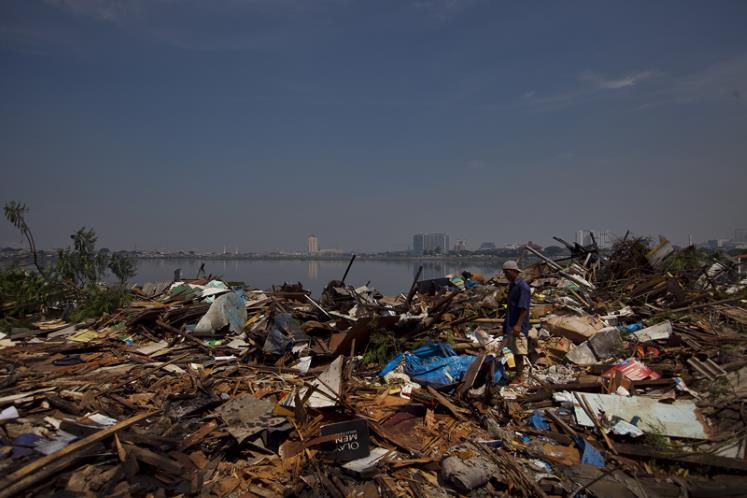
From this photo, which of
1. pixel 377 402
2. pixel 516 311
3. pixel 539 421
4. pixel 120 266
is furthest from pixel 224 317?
pixel 120 266

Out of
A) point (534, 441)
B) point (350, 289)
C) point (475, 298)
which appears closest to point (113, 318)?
point (350, 289)

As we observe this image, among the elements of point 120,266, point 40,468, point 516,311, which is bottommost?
point 40,468

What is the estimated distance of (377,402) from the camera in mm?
5453

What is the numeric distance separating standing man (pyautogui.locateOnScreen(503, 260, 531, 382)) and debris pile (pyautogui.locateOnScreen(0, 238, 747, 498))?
33 centimetres

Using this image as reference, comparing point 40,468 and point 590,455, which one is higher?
point 40,468

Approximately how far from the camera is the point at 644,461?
4.23 m

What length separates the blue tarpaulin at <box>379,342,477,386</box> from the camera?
19.5ft

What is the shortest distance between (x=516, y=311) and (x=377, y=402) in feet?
8.16

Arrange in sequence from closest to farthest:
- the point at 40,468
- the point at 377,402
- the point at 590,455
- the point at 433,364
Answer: the point at 40,468 → the point at 590,455 → the point at 377,402 → the point at 433,364

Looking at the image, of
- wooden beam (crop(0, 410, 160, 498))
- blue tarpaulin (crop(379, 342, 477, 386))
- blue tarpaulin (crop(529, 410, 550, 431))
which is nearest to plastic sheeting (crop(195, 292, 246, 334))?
blue tarpaulin (crop(379, 342, 477, 386))

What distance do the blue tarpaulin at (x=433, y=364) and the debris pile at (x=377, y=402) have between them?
42 millimetres

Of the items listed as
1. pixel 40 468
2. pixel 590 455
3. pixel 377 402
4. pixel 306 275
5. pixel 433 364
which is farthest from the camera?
pixel 306 275

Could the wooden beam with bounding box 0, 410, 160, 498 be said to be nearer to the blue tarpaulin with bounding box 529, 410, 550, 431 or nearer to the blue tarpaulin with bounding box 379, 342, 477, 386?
the blue tarpaulin with bounding box 379, 342, 477, 386

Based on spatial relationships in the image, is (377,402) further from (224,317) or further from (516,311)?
(224,317)
